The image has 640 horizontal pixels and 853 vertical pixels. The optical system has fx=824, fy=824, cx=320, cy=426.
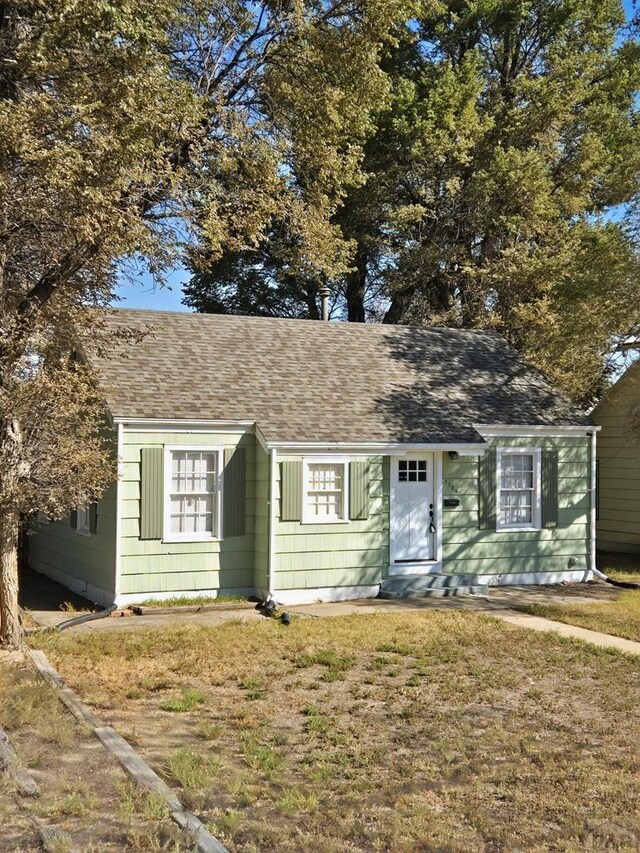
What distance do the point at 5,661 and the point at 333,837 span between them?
5.96 m

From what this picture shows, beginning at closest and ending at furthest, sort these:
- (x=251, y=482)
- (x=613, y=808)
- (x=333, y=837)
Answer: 1. (x=333, y=837)
2. (x=613, y=808)
3. (x=251, y=482)

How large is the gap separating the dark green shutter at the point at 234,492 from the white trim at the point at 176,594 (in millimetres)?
1002

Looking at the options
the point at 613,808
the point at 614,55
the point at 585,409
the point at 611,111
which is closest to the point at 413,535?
the point at 613,808

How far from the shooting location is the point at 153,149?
995 cm

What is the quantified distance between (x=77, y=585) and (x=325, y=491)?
5.00 meters

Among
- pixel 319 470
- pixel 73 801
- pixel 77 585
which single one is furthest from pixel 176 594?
pixel 73 801

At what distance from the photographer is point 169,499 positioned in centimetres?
1414

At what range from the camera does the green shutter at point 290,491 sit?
14438 millimetres

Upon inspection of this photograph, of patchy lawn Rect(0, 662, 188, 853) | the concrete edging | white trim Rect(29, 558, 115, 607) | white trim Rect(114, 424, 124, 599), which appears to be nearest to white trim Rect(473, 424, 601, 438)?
white trim Rect(114, 424, 124, 599)

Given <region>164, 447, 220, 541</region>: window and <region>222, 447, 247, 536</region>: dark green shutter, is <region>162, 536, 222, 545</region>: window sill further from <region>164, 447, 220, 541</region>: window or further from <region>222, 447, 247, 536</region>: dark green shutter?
<region>222, 447, 247, 536</region>: dark green shutter

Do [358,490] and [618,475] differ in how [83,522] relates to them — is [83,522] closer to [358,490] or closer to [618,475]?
[358,490]

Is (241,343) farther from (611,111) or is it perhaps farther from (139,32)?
(611,111)

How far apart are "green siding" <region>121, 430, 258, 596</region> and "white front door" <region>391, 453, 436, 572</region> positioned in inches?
112

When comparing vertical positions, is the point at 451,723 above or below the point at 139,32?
below
